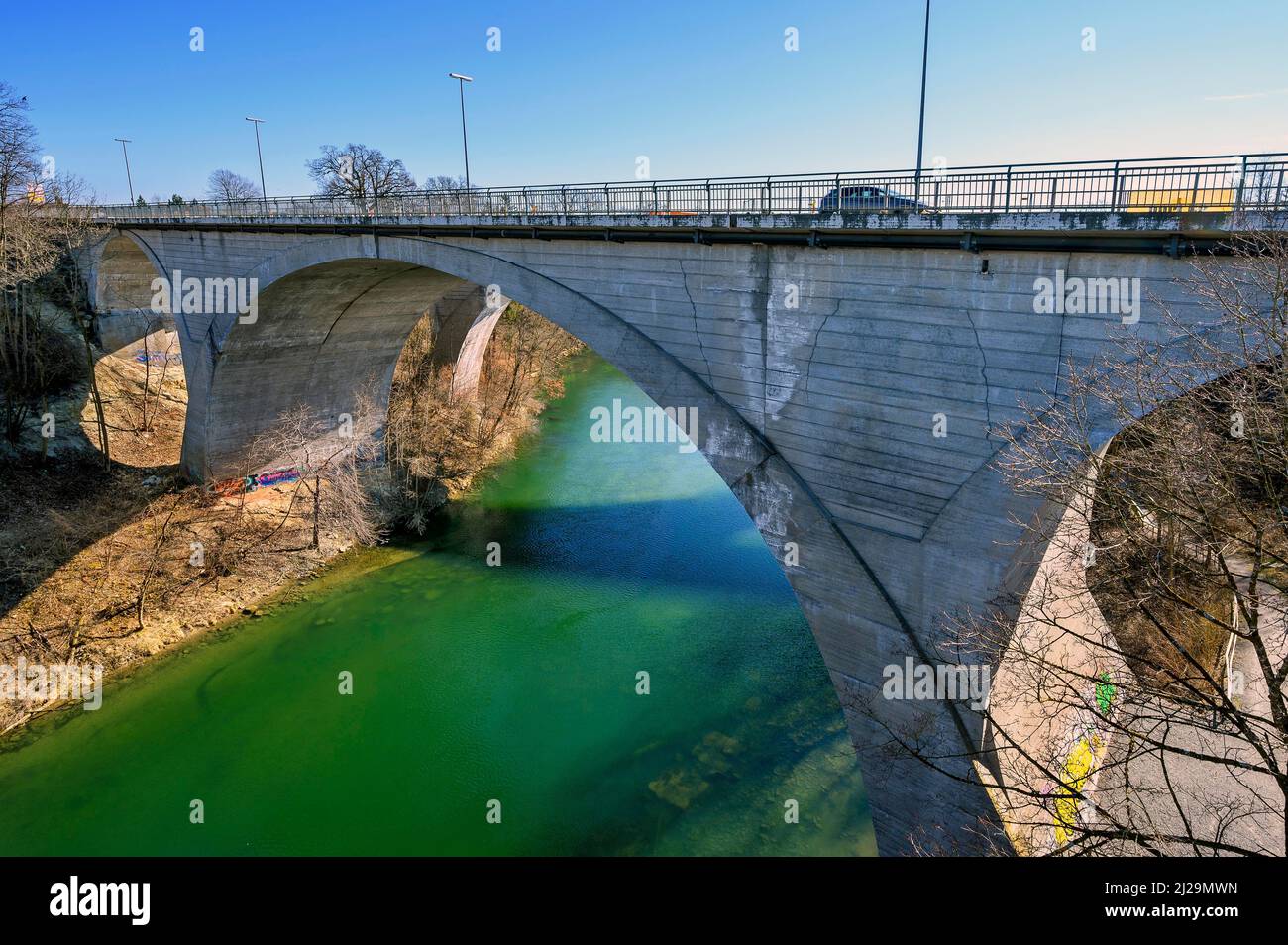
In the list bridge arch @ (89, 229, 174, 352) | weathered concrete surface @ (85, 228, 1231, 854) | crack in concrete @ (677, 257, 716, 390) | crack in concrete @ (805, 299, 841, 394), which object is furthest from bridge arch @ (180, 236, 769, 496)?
bridge arch @ (89, 229, 174, 352)

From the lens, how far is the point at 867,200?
1026 centimetres

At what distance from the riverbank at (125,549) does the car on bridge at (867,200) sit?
16.7 m

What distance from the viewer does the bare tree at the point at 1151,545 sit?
21.6ft

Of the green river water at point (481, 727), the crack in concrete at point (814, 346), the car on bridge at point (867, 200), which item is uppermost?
the car on bridge at point (867, 200)

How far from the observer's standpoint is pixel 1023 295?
8.81 m

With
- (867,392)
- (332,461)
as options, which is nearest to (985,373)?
(867,392)

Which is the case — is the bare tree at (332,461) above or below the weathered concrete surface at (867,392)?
below

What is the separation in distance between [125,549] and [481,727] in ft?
39.6

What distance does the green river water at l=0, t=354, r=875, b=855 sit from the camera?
41.3ft

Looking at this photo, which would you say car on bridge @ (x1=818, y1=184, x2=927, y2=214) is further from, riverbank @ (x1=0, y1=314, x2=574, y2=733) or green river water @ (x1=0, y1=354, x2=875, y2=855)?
riverbank @ (x1=0, y1=314, x2=574, y2=733)

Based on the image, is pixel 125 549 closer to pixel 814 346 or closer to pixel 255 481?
pixel 255 481

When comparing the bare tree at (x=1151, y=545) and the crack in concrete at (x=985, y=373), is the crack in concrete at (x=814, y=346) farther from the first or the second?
the bare tree at (x=1151, y=545)

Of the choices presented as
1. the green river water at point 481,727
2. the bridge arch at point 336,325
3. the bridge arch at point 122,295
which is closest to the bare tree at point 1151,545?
the green river water at point 481,727

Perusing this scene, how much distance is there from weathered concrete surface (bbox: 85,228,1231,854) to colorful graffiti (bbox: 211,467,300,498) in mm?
15443
